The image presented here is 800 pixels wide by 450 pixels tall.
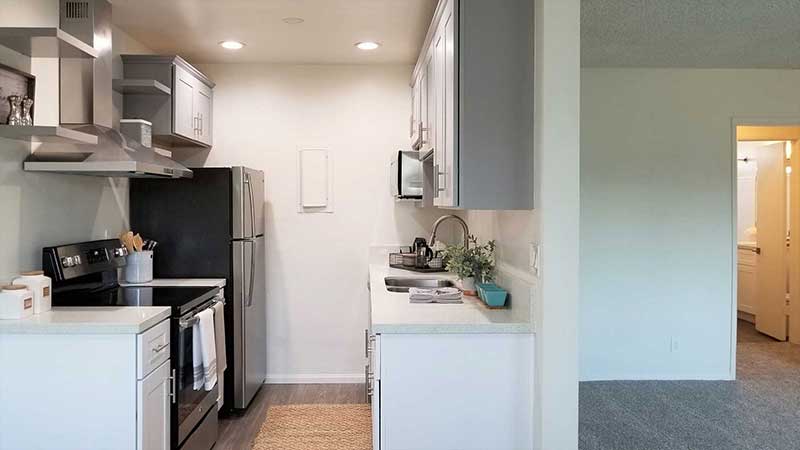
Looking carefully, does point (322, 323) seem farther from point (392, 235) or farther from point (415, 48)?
point (415, 48)

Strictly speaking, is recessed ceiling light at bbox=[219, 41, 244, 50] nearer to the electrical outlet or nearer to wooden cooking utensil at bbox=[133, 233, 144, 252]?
wooden cooking utensil at bbox=[133, 233, 144, 252]

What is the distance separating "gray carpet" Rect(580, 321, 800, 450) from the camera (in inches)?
136

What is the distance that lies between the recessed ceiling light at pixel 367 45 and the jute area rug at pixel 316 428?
2.56m

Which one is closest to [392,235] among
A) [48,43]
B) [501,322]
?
[501,322]

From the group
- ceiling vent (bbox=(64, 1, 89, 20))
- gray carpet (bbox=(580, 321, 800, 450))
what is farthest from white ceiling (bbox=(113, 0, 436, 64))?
gray carpet (bbox=(580, 321, 800, 450))

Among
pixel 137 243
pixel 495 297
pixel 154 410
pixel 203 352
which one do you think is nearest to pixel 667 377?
pixel 495 297

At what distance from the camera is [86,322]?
241cm

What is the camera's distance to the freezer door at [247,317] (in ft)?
12.7

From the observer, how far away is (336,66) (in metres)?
4.71

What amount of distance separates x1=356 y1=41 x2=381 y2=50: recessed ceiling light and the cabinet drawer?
92.8 inches

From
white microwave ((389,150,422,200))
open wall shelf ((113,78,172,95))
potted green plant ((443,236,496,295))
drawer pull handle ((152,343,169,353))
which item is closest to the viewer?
drawer pull handle ((152,343,169,353))

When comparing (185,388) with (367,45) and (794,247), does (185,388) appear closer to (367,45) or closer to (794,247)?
(367,45)

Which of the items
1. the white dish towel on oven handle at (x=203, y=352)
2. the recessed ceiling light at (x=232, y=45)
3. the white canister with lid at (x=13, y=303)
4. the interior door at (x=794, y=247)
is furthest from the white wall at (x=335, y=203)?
the interior door at (x=794, y=247)

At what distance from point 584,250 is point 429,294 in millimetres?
2128
